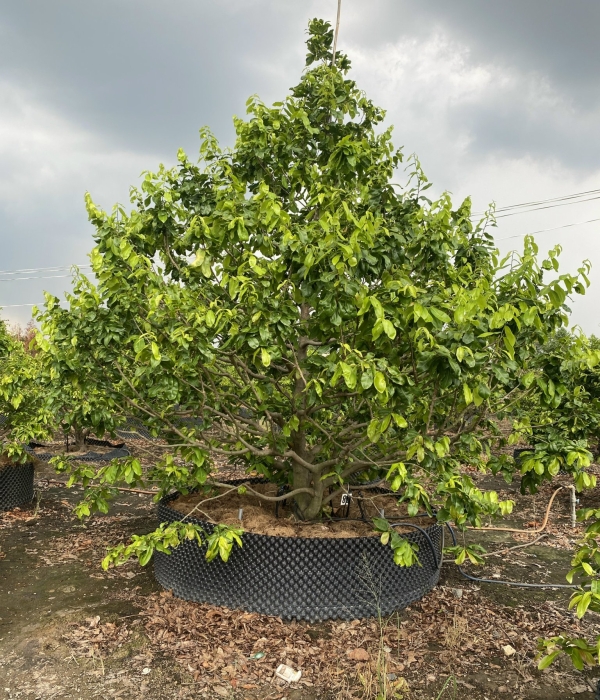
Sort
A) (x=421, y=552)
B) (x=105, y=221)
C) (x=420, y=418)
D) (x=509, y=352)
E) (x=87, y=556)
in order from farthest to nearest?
(x=87, y=556), (x=421, y=552), (x=105, y=221), (x=420, y=418), (x=509, y=352)

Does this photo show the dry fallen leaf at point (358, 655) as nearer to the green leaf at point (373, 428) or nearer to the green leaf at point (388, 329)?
the green leaf at point (373, 428)

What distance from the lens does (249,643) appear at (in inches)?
148

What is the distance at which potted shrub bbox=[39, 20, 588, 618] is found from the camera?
126 inches

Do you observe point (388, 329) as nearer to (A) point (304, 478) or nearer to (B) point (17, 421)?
(A) point (304, 478)

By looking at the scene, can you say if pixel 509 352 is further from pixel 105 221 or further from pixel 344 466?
pixel 105 221

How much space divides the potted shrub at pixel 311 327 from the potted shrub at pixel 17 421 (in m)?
2.61

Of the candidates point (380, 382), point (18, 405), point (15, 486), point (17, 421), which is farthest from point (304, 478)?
point (15, 486)

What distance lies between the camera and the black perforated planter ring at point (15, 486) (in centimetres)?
715

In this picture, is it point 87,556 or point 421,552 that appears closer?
point 421,552

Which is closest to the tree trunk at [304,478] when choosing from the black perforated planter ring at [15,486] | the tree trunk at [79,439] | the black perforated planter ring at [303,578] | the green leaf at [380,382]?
the black perforated planter ring at [303,578]

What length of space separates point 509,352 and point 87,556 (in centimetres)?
454

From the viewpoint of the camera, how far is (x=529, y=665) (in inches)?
143

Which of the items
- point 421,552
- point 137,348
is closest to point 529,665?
point 421,552

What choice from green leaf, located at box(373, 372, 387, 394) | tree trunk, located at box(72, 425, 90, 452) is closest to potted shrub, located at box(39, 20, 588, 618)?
green leaf, located at box(373, 372, 387, 394)
